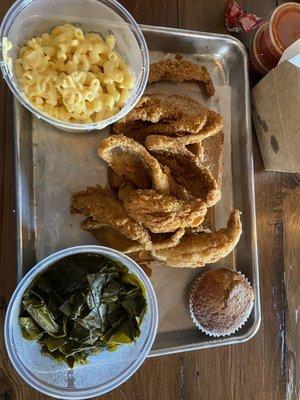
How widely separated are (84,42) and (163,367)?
85 centimetres

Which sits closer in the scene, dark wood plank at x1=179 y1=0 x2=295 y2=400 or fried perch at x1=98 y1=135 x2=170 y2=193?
fried perch at x1=98 y1=135 x2=170 y2=193

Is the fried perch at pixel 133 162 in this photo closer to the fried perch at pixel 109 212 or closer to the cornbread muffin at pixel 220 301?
the fried perch at pixel 109 212

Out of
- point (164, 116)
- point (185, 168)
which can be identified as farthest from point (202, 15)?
point (185, 168)

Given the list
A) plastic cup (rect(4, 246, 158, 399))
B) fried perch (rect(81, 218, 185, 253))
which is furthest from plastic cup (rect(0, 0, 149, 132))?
plastic cup (rect(4, 246, 158, 399))

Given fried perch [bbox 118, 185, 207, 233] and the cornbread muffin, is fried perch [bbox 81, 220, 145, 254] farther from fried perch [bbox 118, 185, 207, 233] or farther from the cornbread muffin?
the cornbread muffin

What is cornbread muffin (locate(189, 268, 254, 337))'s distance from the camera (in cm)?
138

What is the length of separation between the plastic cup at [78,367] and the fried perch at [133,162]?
0.64 feet

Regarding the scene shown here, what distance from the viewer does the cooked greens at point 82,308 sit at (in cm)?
125

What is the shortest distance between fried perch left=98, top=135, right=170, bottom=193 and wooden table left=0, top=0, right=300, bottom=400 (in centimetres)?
37

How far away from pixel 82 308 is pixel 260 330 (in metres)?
0.58

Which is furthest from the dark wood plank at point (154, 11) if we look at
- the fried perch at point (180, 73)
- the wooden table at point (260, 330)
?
the fried perch at point (180, 73)

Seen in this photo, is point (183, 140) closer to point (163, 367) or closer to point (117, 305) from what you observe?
point (117, 305)

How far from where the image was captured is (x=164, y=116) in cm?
137

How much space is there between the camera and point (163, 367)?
146 cm
